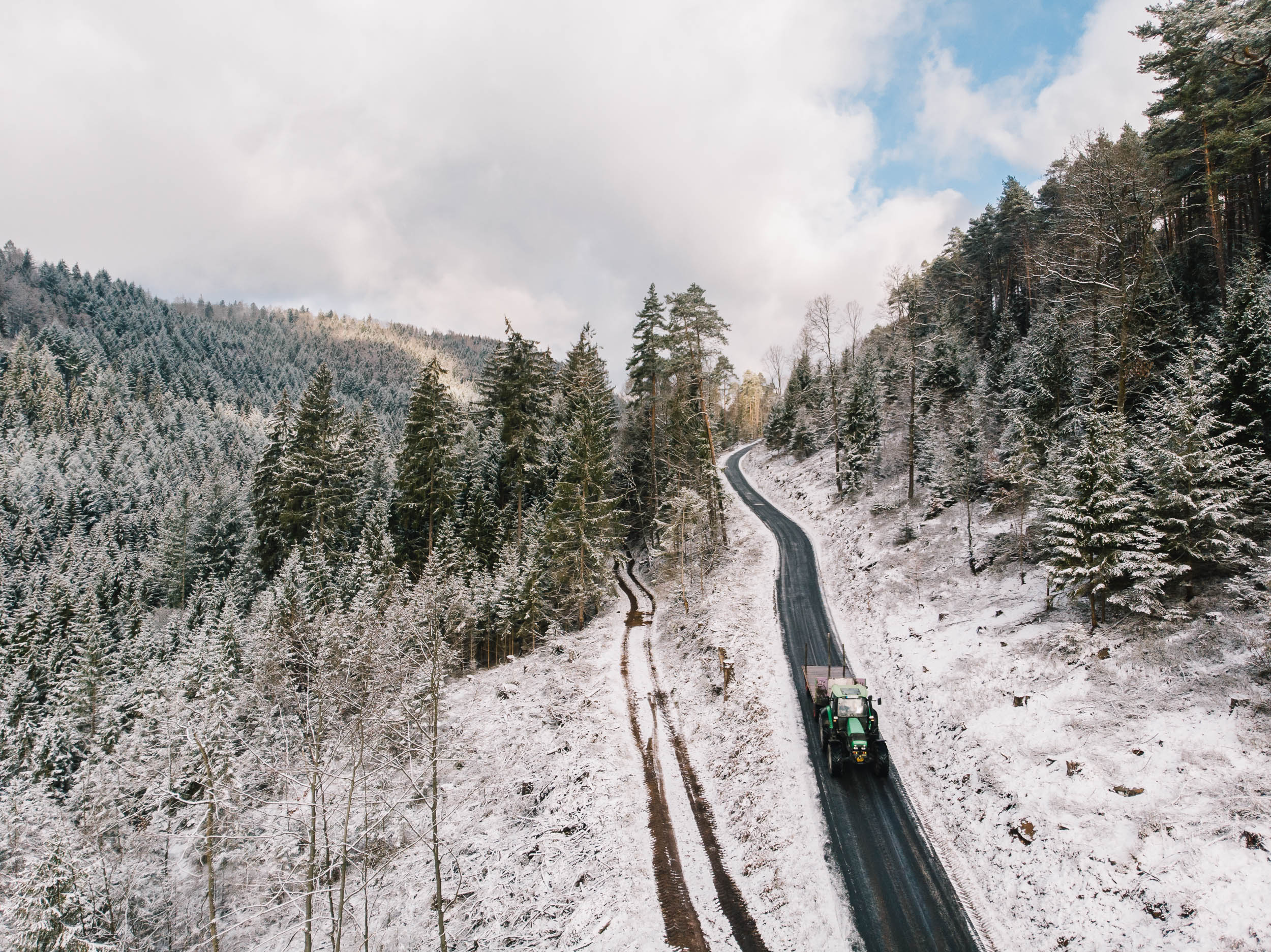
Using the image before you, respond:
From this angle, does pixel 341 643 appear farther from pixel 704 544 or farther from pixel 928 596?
pixel 928 596

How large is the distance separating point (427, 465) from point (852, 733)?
3488 cm

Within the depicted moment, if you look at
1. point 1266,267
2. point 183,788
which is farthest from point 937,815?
point 183,788

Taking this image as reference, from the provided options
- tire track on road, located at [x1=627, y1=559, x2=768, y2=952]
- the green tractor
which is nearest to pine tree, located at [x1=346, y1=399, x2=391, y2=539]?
tire track on road, located at [x1=627, y1=559, x2=768, y2=952]

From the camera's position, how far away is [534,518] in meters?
39.2

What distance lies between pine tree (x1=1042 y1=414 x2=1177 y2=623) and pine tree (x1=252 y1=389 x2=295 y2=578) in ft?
158

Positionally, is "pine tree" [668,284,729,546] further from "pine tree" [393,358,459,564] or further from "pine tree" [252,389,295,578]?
"pine tree" [252,389,295,578]

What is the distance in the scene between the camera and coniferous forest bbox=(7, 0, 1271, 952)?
1614 centimetres

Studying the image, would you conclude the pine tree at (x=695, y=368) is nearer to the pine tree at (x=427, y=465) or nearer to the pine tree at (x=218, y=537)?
the pine tree at (x=427, y=465)

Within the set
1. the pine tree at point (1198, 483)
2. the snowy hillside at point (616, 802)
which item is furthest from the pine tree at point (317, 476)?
the pine tree at point (1198, 483)

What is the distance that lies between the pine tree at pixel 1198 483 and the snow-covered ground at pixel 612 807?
511 inches

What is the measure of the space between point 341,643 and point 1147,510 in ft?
99.9

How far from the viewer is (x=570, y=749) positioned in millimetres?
19672

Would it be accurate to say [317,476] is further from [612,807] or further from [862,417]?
[862,417]

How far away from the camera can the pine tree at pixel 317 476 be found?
42094mm
